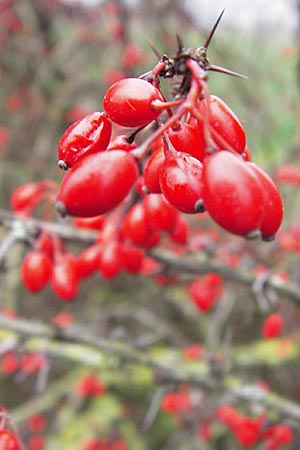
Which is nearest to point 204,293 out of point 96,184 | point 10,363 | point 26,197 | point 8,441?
point 26,197

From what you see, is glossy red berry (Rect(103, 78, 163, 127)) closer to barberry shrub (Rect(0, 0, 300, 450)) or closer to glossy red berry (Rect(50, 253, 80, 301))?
barberry shrub (Rect(0, 0, 300, 450))

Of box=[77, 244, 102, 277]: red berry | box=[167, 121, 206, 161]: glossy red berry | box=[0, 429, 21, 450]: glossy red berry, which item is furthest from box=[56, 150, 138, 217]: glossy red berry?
box=[77, 244, 102, 277]: red berry

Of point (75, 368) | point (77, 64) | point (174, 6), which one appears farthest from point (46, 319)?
point (174, 6)

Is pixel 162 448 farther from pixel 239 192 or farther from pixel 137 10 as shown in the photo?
pixel 137 10

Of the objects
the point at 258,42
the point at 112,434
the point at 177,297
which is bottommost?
the point at 112,434

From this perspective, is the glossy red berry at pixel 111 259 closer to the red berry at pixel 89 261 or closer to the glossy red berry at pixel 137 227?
the red berry at pixel 89 261

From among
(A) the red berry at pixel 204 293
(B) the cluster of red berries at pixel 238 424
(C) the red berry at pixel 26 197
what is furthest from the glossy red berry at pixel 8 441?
(A) the red berry at pixel 204 293

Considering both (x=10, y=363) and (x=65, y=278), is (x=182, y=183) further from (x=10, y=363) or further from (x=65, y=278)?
(x=10, y=363)
